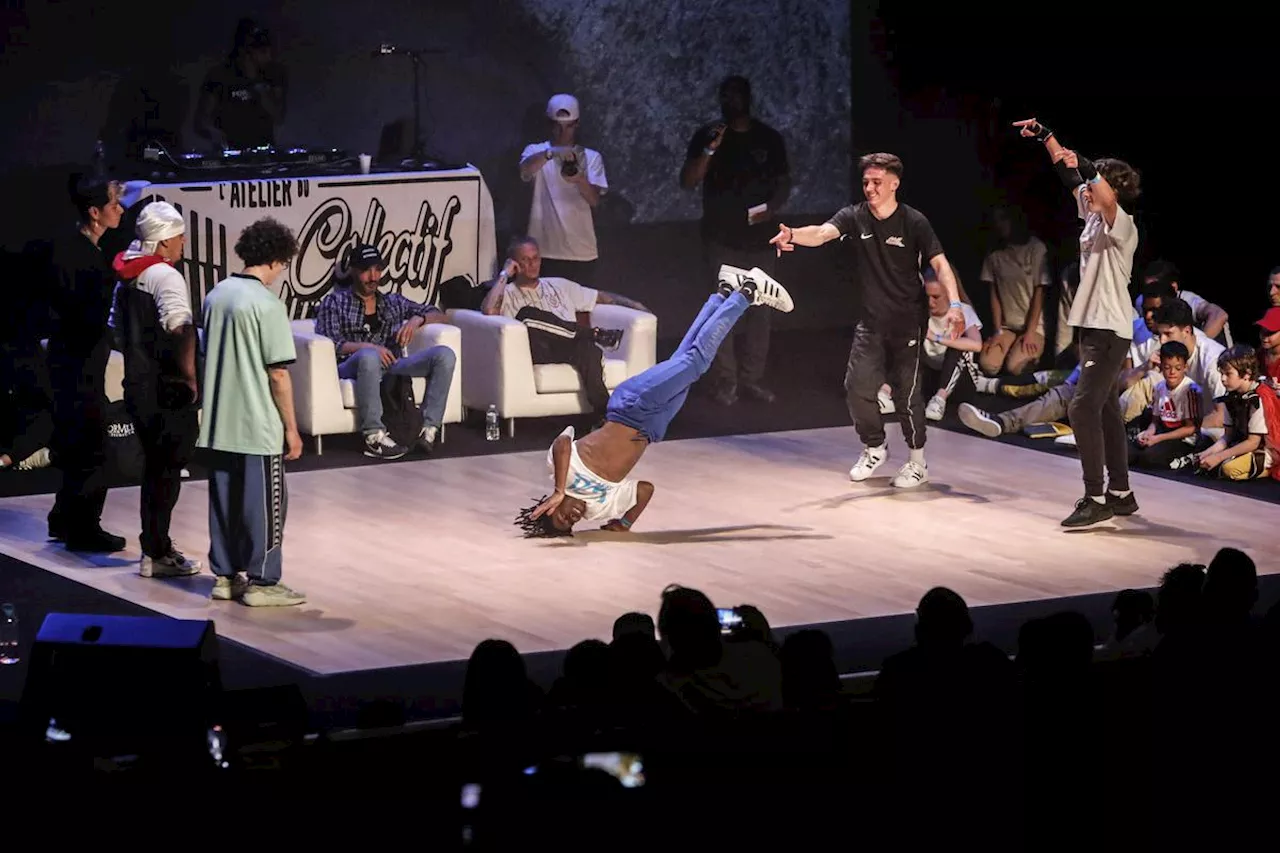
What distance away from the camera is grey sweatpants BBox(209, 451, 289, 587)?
7.57 meters

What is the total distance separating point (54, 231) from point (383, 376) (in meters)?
2.21

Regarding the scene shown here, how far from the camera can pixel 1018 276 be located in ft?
39.5

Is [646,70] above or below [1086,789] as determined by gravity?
above

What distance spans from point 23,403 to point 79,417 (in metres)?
1.77

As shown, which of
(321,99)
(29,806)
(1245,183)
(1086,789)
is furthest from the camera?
(321,99)

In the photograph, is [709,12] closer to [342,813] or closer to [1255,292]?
[1255,292]

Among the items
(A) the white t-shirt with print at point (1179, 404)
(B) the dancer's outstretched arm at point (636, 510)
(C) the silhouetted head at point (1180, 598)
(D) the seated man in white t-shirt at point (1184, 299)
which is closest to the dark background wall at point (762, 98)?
(D) the seated man in white t-shirt at point (1184, 299)

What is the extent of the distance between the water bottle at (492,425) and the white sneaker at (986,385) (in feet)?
8.39

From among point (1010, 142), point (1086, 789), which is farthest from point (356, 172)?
point (1086, 789)

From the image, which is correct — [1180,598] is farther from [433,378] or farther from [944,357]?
[944,357]

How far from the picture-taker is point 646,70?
509 inches

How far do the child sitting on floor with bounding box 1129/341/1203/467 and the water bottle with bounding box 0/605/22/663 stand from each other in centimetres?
490

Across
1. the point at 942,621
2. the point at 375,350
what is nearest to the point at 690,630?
the point at 942,621

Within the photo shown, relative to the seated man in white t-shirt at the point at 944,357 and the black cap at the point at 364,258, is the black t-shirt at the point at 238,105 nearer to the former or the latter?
the black cap at the point at 364,258
